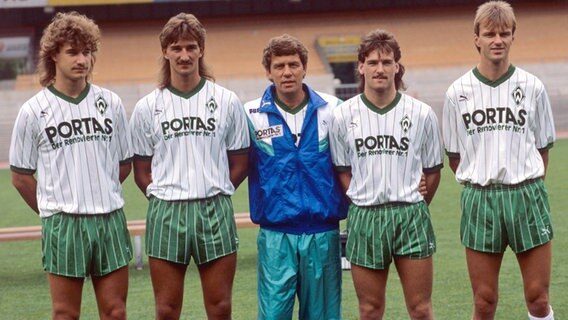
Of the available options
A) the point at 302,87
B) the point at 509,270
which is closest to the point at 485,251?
the point at 302,87

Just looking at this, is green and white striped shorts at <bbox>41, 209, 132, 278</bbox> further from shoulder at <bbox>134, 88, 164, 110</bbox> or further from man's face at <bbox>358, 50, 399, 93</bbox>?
man's face at <bbox>358, 50, 399, 93</bbox>

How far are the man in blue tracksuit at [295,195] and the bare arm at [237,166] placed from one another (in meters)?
0.08

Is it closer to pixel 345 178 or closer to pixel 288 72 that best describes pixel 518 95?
pixel 345 178

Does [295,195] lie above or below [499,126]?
below

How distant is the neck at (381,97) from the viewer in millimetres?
4777

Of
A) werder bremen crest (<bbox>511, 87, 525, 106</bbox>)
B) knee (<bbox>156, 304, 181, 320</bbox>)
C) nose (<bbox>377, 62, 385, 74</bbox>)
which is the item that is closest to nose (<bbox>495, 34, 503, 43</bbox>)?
werder bremen crest (<bbox>511, 87, 525, 106</bbox>)

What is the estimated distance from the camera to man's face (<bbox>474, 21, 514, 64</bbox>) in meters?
4.74

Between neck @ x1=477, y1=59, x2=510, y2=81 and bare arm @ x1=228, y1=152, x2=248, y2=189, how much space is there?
4.24 ft

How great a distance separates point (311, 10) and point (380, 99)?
102 feet

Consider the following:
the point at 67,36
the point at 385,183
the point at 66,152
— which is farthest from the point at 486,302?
the point at 67,36

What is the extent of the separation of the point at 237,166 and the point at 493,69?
55.0 inches

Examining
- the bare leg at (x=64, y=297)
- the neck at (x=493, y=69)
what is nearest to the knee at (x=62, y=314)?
the bare leg at (x=64, y=297)

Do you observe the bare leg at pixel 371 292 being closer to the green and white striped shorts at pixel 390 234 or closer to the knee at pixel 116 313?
the green and white striped shorts at pixel 390 234

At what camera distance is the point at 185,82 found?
15.8 ft
